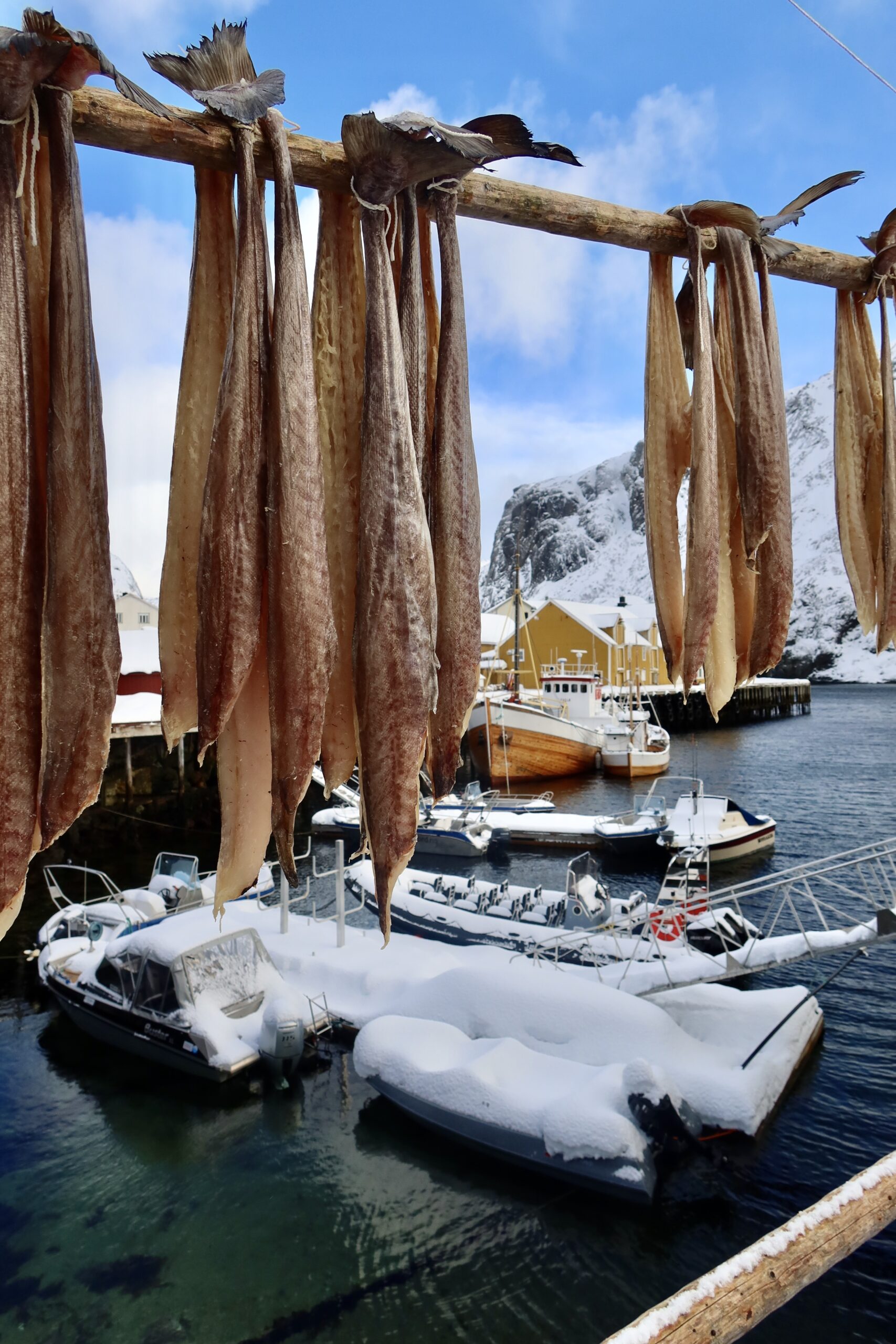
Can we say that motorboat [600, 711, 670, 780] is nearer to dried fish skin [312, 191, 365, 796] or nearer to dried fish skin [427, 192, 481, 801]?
dried fish skin [427, 192, 481, 801]

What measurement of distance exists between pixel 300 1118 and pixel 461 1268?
3.95 meters

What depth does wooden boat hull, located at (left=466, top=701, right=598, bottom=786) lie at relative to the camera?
4075 cm

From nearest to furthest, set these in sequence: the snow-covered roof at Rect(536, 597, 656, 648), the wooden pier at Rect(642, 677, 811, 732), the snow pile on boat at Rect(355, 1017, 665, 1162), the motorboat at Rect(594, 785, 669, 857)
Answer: the snow pile on boat at Rect(355, 1017, 665, 1162) → the motorboat at Rect(594, 785, 669, 857) → the snow-covered roof at Rect(536, 597, 656, 648) → the wooden pier at Rect(642, 677, 811, 732)

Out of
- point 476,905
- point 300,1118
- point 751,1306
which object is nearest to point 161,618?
point 751,1306

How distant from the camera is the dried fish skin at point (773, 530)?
1.90 meters

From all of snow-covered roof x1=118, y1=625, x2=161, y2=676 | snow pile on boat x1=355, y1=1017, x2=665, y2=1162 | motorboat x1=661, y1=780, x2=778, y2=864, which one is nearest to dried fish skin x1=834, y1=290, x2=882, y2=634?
snow pile on boat x1=355, y1=1017, x2=665, y2=1162

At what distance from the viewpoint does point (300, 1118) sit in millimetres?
12172

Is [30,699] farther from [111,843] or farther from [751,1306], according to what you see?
[111,843]

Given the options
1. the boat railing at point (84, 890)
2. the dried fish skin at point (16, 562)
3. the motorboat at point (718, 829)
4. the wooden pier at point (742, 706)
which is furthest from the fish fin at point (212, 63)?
the wooden pier at point (742, 706)

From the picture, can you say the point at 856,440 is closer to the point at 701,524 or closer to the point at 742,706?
the point at 701,524

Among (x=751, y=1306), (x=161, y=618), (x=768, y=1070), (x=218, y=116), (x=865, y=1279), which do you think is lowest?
(x=865, y=1279)

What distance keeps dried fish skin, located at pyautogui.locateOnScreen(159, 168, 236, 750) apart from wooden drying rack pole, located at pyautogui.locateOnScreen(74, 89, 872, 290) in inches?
2.8

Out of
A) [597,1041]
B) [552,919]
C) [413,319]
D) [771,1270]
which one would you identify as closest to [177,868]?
[552,919]

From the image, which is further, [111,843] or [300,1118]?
[111,843]
